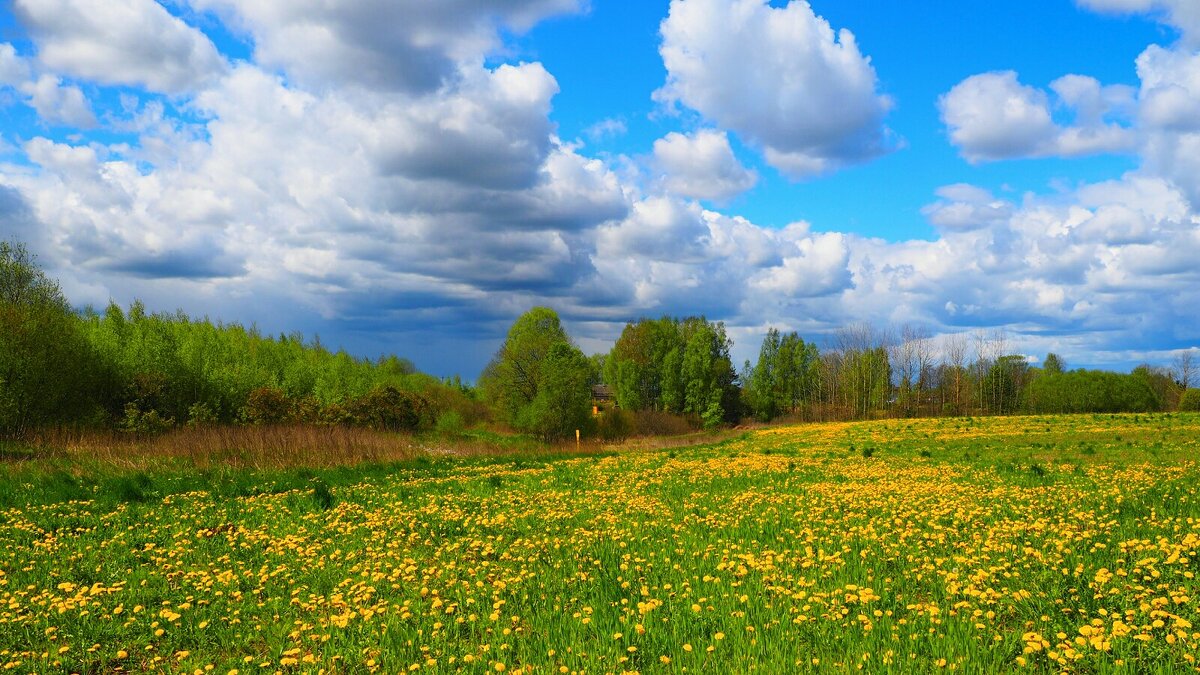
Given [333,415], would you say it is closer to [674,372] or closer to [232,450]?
[232,450]

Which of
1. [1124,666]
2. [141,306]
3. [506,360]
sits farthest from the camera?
[506,360]

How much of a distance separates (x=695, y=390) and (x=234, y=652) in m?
79.0

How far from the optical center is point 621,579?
8078 mm

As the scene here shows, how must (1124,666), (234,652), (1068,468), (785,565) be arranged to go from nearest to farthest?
(1124,666) → (234,652) → (785,565) → (1068,468)

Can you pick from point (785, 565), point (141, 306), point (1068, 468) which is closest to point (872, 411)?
point (1068, 468)

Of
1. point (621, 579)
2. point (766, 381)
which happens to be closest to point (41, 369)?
point (621, 579)

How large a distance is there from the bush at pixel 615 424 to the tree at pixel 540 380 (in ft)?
22.6

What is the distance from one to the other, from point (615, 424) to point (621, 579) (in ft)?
207

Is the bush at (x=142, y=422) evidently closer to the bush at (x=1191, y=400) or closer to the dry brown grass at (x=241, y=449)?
the dry brown grass at (x=241, y=449)

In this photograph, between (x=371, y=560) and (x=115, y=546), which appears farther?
(x=115, y=546)

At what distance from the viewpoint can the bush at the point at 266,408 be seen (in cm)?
4481

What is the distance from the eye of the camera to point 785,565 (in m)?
8.39

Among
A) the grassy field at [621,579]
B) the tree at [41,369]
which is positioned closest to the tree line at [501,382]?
the tree at [41,369]

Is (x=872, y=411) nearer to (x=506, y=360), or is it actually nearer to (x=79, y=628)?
(x=506, y=360)
